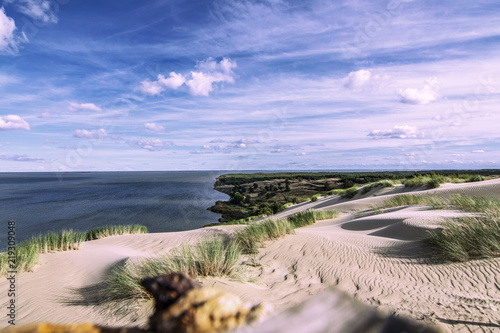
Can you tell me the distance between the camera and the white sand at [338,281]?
162 inches

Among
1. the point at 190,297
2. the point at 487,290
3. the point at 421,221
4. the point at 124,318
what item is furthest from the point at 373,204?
the point at 190,297

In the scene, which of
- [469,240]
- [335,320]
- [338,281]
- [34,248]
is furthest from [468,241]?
[34,248]

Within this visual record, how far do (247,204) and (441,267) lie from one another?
3487 cm

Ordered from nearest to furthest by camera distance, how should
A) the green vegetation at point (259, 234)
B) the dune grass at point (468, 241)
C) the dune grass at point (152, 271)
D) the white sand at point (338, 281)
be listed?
1. the white sand at point (338, 281)
2. the dune grass at point (152, 271)
3. the dune grass at point (468, 241)
4. the green vegetation at point (259, 234)

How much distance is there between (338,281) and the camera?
5.47m

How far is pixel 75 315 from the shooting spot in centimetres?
445

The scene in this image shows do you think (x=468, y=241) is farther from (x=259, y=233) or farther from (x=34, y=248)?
(x=34, y=248)

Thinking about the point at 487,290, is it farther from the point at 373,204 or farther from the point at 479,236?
the point at 373,204

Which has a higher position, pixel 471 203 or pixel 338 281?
pixel 471 203

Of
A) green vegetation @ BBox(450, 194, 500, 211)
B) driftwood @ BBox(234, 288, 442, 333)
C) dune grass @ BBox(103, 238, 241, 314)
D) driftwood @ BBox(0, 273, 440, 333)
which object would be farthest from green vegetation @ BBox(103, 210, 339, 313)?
green vegetation @ BBox(450, 194, 500, 211)

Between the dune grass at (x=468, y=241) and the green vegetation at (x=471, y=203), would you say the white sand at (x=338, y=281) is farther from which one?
the green vegetation at (x=471, y=203)

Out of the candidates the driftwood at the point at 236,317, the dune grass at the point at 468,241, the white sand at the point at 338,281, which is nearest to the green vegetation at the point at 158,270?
the white sand at the point at 338,281

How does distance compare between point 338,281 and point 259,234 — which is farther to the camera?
point 259,234

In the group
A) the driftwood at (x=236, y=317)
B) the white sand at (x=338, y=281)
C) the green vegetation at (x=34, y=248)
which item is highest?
the driftwood at (x=236, y=317)
